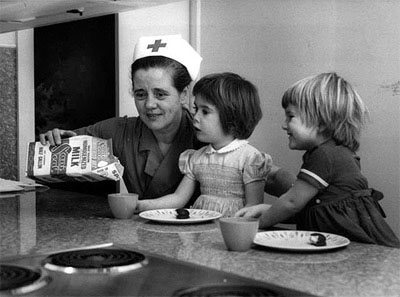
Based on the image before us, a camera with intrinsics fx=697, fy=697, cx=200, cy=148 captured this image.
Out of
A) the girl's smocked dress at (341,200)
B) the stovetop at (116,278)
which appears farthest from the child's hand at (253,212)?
the stovetop at (116,278)

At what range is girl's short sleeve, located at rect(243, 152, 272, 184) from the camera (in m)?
1.79

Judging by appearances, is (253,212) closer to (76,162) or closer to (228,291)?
(76,162)

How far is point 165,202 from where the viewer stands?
5.88 feet

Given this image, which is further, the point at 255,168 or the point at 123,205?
the point at 255,168

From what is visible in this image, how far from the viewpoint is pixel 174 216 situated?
1.58 metres

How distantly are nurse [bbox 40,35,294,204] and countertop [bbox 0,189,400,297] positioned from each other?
0.94 feet

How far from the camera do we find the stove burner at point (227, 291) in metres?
0.91

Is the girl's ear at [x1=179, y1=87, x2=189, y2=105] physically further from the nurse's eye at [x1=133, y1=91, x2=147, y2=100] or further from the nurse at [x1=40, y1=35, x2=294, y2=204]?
the nurse's eye at [x1=133, y1=91, x2=147, y2=100]

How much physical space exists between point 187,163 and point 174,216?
0.33 m

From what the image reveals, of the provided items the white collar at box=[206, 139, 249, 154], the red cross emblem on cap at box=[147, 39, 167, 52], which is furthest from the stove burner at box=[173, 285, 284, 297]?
the red cross emblem on cap at box=[147, 39, 167, 52]

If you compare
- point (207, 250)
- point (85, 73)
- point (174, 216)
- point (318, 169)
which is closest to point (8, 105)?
point (85, 73)

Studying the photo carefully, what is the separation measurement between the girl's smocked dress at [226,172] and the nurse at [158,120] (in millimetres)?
103

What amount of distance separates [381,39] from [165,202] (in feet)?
3.18

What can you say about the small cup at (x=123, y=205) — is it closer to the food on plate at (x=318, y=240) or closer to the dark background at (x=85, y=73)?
the food on plate at (x=318, y=240)
